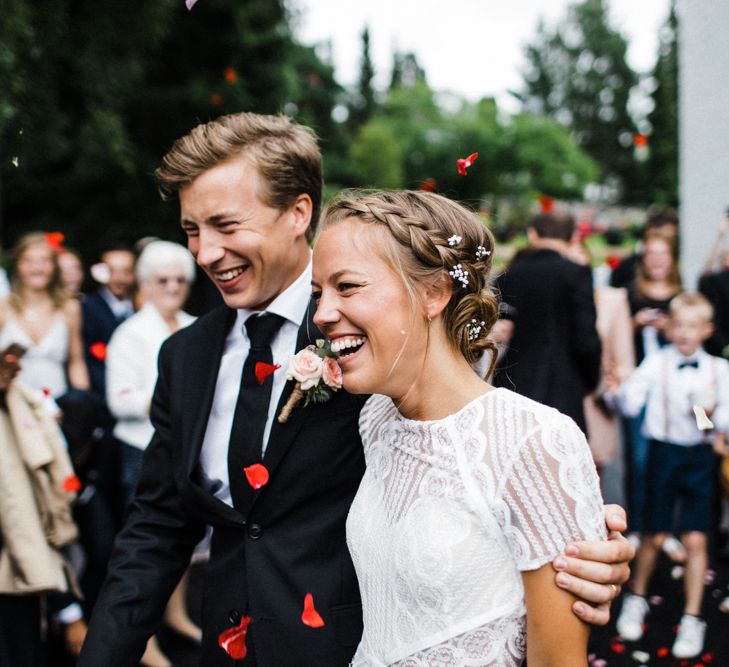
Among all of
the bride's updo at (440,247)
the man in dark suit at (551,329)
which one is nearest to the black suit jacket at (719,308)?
the man in dark suit at (551,329)

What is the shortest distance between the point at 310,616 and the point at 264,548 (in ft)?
0.67

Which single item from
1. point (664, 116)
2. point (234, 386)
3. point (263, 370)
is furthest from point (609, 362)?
point (664, 116)

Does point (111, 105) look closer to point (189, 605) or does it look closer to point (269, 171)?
point (189, 605)

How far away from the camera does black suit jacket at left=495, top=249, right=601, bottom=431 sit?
184 inches

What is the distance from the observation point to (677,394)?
471 centimetres

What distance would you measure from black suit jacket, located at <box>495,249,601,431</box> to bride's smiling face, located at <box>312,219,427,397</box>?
9.92 feet

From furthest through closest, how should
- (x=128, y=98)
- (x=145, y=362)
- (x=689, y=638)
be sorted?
1. (x=128, y=98)
2. (x=145, y=362)
3. (x=689, y=638)

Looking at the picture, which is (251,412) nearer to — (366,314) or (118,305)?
(366,314)

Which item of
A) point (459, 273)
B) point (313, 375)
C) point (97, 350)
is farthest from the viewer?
point (97, 350)

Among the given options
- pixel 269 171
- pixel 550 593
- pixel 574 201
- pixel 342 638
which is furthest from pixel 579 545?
pixel 574 201

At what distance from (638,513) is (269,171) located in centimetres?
376

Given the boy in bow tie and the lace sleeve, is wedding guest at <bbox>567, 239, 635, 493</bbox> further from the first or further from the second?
the lace sleeve

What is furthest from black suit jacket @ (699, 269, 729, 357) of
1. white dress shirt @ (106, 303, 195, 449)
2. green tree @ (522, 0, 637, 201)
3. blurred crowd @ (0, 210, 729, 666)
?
green tree @ (522, 0, 637, 201)

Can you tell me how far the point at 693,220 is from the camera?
837cm
